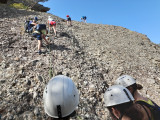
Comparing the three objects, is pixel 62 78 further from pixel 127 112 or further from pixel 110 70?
pixel 110 70

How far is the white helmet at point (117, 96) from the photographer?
287 cm

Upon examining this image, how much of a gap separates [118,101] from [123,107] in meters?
0.18

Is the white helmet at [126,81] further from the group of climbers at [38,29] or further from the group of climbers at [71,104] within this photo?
the group of climbers at [38,29]

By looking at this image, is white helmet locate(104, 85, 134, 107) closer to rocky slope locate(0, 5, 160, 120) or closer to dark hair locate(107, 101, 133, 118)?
dark hair locate(107, 101, 133, 118)

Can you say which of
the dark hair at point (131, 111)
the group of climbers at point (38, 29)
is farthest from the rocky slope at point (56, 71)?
the dark hair at point (131, 111)

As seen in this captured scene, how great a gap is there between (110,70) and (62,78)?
6764 mm

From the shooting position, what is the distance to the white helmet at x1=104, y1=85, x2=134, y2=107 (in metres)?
2.87

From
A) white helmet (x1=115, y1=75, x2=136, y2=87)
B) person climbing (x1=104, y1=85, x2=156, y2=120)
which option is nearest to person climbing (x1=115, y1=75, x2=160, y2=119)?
white helmet (x1=115, y1=75, x2=136, y2=87)

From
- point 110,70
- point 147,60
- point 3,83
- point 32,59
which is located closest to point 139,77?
point 110,70

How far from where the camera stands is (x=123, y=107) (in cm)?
286

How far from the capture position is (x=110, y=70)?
29.0 ft

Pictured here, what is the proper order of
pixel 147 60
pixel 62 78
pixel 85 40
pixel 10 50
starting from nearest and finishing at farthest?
pixel 62 78 < pixel 10 50 < pixel 147 60 < pixel 85 40

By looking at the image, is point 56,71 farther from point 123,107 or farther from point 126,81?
point 123,107

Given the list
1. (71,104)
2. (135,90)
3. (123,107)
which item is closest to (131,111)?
(123,107)
